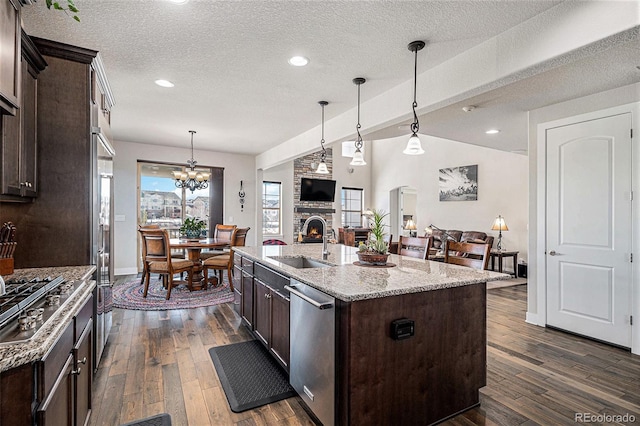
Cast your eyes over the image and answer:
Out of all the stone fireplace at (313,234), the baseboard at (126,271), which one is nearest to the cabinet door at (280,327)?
the baseboard at (126,271)

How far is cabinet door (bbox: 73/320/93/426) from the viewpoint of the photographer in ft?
5.04

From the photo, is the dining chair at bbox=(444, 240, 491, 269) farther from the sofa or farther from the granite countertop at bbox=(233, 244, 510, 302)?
the sofa

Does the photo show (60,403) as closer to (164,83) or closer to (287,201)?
(164,83)

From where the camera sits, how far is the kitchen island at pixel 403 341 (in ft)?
5.54

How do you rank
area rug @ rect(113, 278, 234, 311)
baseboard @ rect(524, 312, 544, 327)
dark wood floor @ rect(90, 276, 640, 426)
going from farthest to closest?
area rug @ rect(113, 278, 234, 311) → baseboard @ rect(524, 312, 544, 327) → dark wood floor @ rect(90, 276, 640, 426)

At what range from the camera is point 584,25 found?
1.88 m

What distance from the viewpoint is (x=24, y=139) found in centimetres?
212

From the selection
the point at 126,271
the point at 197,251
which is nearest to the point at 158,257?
the point at 197,251

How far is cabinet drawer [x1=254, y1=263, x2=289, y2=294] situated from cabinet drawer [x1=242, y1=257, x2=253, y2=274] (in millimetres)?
140

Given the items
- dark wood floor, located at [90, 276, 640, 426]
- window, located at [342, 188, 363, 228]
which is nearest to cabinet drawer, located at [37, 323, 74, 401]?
dark wood floor, located at [90, 276, 640, 426]

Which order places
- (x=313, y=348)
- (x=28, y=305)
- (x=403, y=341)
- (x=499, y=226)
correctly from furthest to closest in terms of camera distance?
(x=499, y=226) < (x=313, y=348) < (x=403, y=341) < (x=28, y=305)

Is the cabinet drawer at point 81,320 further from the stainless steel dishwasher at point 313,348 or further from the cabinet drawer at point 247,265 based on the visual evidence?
the cabinet drawer at point 247,265

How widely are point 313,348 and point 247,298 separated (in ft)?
5.05

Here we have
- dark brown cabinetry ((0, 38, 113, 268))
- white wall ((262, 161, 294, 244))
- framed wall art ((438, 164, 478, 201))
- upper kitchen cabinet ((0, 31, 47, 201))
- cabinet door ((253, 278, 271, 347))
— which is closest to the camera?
upper kitchen cabinet ((0, 31, 47, 201))
